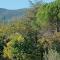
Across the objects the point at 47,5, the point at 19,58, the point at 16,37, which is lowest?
the point at 19,58

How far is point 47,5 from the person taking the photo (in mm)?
27156

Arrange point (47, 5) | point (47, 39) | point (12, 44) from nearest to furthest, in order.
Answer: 1. point (12, 44)
2. point (47, 39)
3. point (47, 5)

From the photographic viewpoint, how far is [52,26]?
2783 cm

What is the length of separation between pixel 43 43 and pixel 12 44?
2540 mm

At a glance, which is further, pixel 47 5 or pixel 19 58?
pixel 47 5

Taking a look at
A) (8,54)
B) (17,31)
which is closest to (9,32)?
(17,31)

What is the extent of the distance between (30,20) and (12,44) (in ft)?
23.4

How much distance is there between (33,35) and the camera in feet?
78.0

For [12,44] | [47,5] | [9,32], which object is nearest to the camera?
[12,44]

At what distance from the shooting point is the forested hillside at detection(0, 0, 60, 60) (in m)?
21.3

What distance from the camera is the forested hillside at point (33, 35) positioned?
2131 cm

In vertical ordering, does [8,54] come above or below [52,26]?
below

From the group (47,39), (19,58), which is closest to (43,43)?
(47,39)

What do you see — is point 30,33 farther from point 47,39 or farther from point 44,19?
point 44,19
